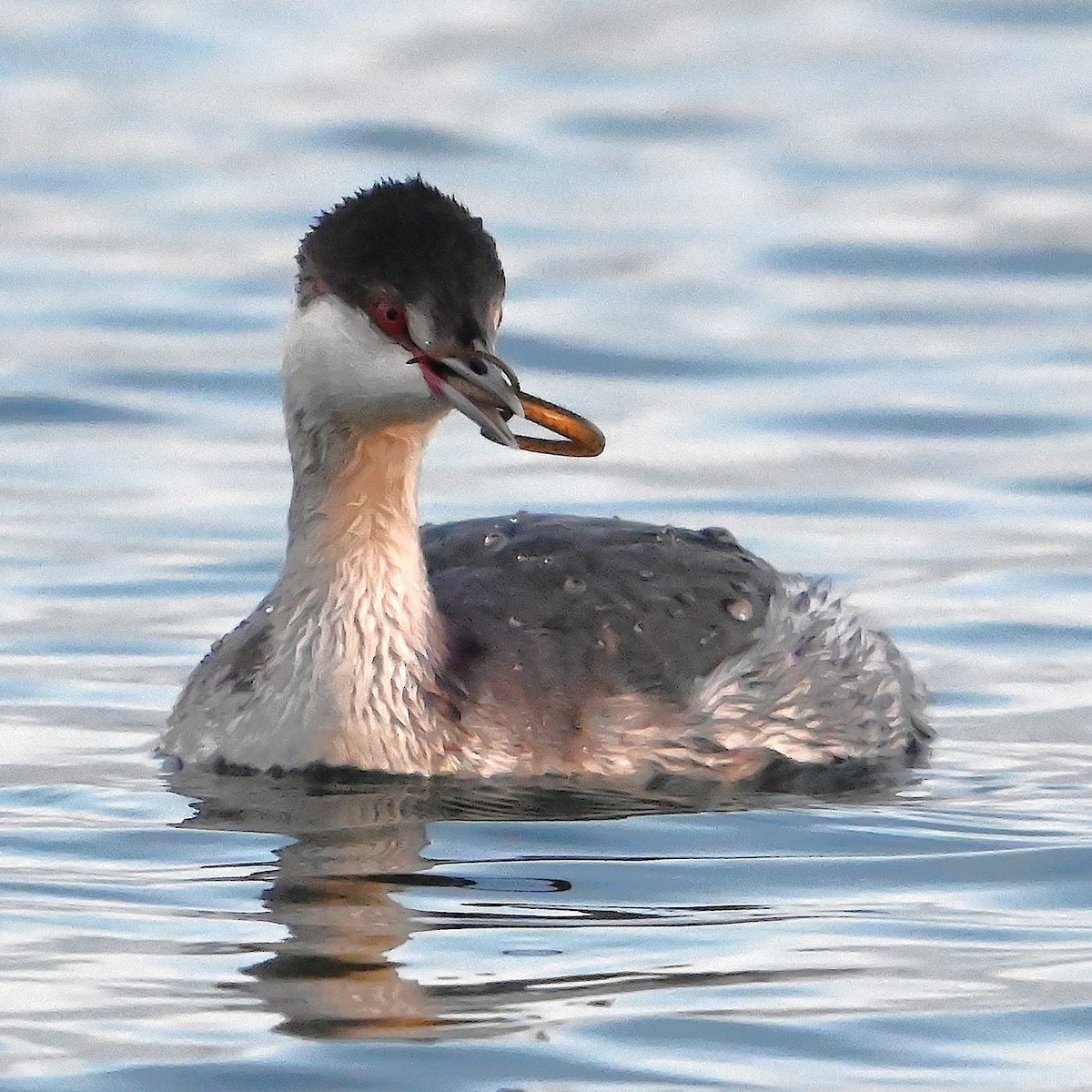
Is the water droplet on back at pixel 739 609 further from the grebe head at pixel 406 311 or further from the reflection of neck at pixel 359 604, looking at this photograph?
the grebe head at pixel 406 311

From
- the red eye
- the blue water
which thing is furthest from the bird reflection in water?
the red eye

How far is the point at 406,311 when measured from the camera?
9656mm

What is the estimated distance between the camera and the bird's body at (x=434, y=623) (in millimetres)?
9734

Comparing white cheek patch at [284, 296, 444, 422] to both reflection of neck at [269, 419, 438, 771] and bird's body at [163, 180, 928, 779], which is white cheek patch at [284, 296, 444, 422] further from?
reflection of neck at [269, 419, 438, 771]

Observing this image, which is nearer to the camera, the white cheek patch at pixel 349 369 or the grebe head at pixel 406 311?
the grebe head at pixel 406 311

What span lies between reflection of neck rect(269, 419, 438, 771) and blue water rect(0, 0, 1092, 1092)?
19 centimetres

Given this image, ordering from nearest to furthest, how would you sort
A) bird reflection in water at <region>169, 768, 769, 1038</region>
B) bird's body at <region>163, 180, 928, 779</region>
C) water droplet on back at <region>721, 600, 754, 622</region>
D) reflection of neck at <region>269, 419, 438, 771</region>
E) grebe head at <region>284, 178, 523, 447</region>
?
bird reflection in water at <region>169, 768, 769, 1038</region>
grebe head at <region>284, 178, 523, 447</region>
bird's body at <region>163, 180, 928, 779</region>
reflection of neck at <region>269, 419, 438, 771</region>
water droplet on back at <region>721, 600, 754, 622</region>

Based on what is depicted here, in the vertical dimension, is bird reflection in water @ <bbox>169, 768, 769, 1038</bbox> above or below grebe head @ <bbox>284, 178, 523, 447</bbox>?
below

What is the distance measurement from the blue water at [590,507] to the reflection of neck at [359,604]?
0.19 meters

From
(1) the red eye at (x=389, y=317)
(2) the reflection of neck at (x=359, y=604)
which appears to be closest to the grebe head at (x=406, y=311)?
(1) the red eye at (x=389, y=317)

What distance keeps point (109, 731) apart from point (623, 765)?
1767 mm

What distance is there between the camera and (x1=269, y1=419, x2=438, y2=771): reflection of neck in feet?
33.2

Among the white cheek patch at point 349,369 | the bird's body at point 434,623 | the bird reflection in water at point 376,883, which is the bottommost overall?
the bird reflection in water at point 376,883

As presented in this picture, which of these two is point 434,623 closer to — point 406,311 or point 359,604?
point 359,604
